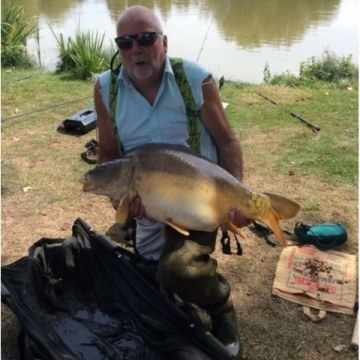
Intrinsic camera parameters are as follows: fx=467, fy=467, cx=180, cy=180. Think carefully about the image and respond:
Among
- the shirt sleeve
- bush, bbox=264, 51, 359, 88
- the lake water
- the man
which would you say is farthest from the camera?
the lake water

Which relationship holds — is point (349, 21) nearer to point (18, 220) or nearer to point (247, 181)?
point (247, 181)

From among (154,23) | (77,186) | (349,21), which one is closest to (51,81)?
(77,186)

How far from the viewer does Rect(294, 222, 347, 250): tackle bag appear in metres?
2.92

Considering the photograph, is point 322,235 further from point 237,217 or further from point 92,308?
point 92,308

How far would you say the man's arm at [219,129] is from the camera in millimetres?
2219

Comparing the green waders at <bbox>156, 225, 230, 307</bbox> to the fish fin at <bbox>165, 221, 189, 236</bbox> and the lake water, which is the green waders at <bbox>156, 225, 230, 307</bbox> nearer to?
the fish fin at <bbox>165, 221, 189, 236</bbox>

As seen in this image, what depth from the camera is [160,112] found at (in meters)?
2.23

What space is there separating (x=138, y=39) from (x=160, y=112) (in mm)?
351

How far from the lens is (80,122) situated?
15.8ft

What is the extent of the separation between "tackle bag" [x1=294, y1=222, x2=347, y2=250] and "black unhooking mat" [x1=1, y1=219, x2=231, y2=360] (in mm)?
1178

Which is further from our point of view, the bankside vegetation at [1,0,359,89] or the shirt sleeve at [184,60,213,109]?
the bankside vegetation at [1,0,359,89]

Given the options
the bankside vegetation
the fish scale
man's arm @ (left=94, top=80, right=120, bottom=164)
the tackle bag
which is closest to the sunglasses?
man's arm @ (left=94, top=80, right=120, bottom=164)

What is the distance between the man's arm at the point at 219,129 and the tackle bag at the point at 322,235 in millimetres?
922

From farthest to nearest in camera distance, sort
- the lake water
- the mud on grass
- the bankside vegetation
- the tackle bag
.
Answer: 1. the lake water
2. the bankside vegetation
3. the tackle bag
4. the mud on grass
